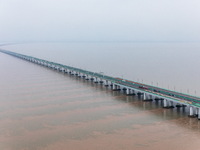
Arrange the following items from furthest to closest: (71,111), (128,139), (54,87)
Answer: (54,87), (71,111), (128,139)

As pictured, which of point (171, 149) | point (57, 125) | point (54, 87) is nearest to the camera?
point (171, 149)

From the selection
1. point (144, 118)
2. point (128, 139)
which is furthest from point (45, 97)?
point (128, 139)

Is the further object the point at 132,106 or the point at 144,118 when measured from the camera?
the point at 132,106

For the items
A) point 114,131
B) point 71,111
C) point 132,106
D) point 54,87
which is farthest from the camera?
point 54,87

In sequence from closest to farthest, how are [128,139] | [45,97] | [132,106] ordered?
1. [128,139]
2. [132,106]
3. [45,97]

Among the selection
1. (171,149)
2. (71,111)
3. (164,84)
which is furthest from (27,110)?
(164,84)

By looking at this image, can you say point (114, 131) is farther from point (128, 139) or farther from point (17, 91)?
point (17, 91)

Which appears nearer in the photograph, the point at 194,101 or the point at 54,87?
the point at 194,101

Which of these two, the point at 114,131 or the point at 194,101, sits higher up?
the point at 194,101

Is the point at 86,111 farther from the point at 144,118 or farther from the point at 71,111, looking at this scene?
the point at 144,118
